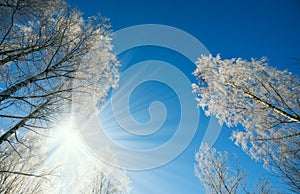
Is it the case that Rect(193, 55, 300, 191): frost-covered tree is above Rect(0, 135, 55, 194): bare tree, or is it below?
above

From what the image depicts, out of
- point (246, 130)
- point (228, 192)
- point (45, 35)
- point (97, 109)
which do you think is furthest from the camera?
point (228, 192)

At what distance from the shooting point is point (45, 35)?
399 cm

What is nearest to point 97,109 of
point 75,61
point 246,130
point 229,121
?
point 75,61

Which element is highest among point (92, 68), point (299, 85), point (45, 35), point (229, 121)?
point (299, 85)

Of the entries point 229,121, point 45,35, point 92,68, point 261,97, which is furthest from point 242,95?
point 45,35

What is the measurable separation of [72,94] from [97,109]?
1434 mm

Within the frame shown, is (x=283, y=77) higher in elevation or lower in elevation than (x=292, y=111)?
higher

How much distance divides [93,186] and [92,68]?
342 inches

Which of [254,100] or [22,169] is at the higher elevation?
[254,100]

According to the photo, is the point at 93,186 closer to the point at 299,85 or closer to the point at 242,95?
the point at 242,95

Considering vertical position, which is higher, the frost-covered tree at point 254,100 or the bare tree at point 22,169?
the frost-covered tree at point 254,100

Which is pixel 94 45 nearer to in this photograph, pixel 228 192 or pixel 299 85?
pixel 299 85

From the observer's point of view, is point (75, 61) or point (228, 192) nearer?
point (75, 61)

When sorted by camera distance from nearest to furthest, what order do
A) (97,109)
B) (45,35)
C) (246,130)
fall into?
1. (45,35)
2. (246,130)
3. (97,109)
